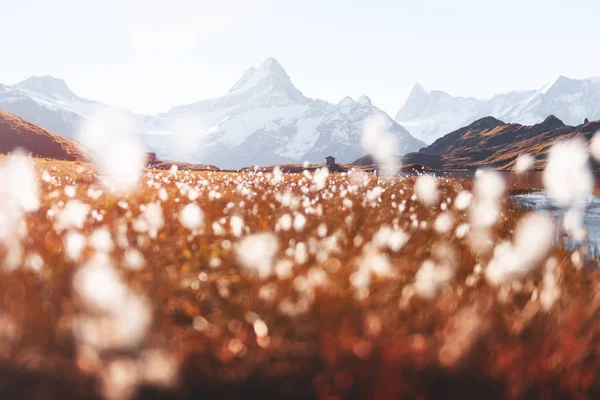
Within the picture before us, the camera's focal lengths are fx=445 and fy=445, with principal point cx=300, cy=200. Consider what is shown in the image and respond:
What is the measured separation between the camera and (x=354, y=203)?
1003 centimetres

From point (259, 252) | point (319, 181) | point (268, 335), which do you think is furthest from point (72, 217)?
point (319, 181)

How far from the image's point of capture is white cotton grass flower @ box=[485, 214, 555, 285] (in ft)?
14.3

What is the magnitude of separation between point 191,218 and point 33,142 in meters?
46.8

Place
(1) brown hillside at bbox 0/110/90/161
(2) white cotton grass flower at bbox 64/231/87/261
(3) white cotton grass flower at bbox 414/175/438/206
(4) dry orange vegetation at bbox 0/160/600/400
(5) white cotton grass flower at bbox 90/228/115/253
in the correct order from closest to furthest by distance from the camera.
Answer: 1. (4) dry orange vegetation at bbox 0/160/600/400
2. (2) white cotton grass flower at bbox 64/231/87/261
3. (5) white cotton grass flower at bbox 90/228/115/253
4. (3) white cotton grass flower at bbox 414/175/438/206
5. (1) brown hillside at bbox 0/110/90/161

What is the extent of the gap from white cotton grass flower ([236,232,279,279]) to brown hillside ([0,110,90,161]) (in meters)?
44.4

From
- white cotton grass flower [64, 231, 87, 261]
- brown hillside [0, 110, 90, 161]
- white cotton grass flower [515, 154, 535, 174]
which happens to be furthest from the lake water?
white cotton grass flower [515, 154, 535, 174]

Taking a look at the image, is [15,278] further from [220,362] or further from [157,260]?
[220,362]

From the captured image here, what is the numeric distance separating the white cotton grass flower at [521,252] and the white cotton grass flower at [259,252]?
221cm

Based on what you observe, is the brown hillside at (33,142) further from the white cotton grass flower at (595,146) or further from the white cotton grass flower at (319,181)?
the white cotton grass flower at (595,146)

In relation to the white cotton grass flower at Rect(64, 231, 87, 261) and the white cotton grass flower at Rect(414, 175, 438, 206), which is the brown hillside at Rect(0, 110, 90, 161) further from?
the white cotton grass flower at Rect(64, 231, 87, 261)

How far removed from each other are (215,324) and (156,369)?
80 cm

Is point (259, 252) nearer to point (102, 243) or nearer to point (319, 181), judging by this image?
point (102, 243)

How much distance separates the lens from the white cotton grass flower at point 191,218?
18.8ft

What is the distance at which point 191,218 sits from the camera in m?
6.08
